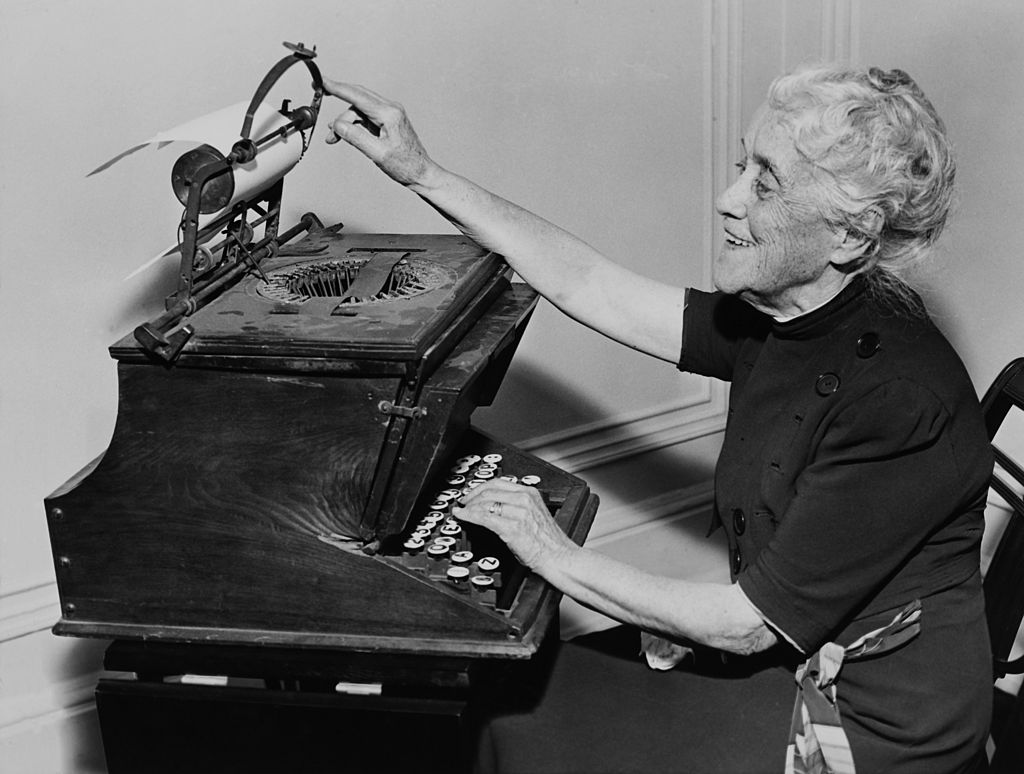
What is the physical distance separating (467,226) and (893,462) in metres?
0.91

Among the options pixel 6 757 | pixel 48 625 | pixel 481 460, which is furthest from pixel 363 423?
pixel 6 757

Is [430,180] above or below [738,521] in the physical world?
above

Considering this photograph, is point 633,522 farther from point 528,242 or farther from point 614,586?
point 614,586

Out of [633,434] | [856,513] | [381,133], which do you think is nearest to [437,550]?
[856,513]

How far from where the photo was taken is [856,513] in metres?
2.02

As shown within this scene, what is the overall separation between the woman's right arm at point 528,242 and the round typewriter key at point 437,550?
64 centimetres

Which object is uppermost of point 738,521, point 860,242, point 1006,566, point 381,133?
point 381,133

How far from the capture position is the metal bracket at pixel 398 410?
1877 mm

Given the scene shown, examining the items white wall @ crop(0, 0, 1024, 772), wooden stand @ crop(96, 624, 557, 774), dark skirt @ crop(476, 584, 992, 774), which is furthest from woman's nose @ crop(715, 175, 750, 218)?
white wall @ crop(0, 0, 1024, 772)

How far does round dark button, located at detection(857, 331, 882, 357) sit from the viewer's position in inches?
84.0

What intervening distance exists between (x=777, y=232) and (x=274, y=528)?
0.98m

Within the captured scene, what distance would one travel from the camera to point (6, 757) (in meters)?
2.95

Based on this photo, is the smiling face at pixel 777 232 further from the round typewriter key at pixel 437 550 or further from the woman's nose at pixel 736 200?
the round typewriter key at pixel 437 550

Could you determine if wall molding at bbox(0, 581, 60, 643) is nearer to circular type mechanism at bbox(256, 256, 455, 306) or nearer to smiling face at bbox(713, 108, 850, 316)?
circular type mechanism at bbox(256, 256, 455, 306)
